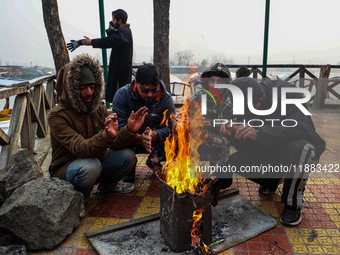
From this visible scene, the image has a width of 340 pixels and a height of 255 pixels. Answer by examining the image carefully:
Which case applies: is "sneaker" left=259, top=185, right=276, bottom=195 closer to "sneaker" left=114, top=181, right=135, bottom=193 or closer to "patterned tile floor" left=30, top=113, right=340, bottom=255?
"patterned tile floor" left=30, top=113, right=340, bottom=255

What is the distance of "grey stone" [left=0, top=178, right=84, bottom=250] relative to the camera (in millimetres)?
2775

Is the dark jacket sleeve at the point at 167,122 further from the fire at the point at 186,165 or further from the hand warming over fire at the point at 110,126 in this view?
the hand warming over fire at the point at 110,126

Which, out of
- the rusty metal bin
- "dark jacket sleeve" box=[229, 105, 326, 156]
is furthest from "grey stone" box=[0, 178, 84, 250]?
"dark jacket sleeve" box=[229, 105, 326, 156]

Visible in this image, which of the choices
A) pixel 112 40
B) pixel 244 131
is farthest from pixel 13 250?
pixel 112 40

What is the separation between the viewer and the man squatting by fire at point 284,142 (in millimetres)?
3111

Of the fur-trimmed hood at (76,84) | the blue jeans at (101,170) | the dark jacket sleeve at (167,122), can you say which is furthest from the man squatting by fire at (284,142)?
the fur-trimmed hood at (76,84)

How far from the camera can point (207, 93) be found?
3951 millimetres

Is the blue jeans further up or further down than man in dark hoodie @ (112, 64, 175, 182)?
further down

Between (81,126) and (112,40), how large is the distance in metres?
2.74

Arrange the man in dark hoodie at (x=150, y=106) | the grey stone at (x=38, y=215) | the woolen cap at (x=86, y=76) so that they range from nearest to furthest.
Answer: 1. the grey stone at (x=38, y=215)
2. the woolen cap at (x=86, y=76)
3. the man in dark hoodie at (x=150, y=106)

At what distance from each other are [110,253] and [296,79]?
10988 millimetres

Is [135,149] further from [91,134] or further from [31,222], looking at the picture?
[31,222]

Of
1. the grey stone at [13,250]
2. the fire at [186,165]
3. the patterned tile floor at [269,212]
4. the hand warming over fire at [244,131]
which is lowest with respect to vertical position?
the patterned tile floor at [269,212]

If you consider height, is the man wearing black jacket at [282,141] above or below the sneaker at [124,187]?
above
